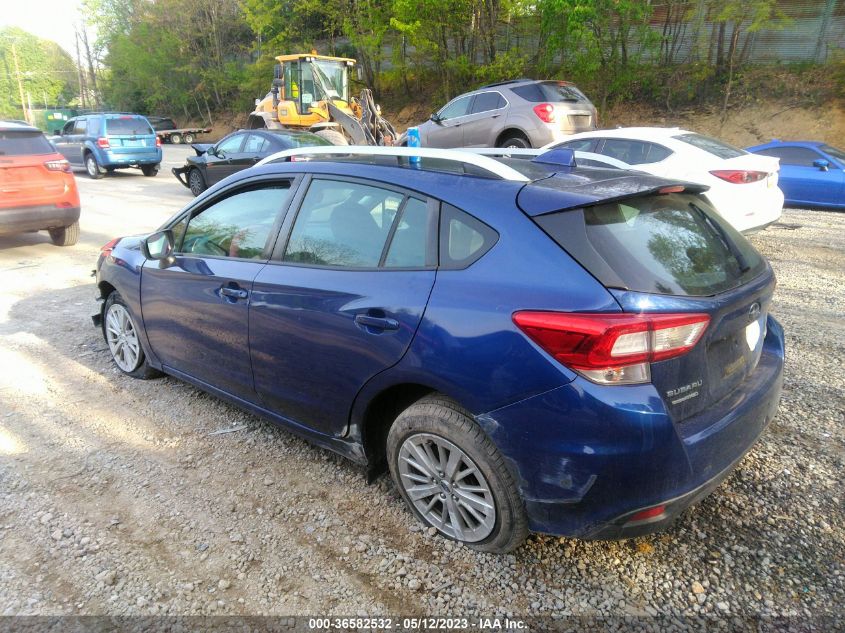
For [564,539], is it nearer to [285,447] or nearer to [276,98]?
[285,447]

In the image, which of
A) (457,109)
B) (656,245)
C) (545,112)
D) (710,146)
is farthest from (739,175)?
(457,109)

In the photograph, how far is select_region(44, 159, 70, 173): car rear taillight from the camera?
8.40 meters

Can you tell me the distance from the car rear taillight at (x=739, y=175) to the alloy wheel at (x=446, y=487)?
20.7 ft

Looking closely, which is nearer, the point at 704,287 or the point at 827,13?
the point at 704,287

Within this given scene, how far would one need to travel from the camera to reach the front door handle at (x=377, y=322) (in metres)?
2.56

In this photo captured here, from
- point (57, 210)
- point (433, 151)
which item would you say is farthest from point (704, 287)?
point (57, 210)

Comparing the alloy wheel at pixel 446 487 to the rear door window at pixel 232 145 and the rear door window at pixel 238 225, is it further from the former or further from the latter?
the rear door window at pixel 232 145

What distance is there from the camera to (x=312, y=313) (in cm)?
288

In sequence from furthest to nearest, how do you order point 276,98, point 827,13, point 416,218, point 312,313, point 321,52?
point 321,52
point 827,13
point 276,98
point 312,313
point 416,218

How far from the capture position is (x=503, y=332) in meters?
2.25

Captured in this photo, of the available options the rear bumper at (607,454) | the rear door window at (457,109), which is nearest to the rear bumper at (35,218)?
the rear door window at (457,109)

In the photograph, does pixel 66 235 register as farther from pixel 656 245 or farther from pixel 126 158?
pixel 126 158

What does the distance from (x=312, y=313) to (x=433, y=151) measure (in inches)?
41.1

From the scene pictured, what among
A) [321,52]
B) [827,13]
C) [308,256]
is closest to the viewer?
[308,256]
